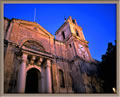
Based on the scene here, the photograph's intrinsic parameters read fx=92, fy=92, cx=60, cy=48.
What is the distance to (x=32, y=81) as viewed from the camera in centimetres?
1124

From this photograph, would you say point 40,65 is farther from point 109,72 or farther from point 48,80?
point 109,72

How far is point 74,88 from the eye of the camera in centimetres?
1310

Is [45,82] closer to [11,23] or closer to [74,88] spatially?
[74,88]

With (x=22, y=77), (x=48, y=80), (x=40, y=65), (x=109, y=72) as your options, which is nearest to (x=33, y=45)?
(x=40, y=65)

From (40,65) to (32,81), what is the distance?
2.13 metres

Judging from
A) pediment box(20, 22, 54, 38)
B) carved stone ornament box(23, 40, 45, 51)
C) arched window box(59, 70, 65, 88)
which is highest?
pediment box(20, 22, 54, 38)

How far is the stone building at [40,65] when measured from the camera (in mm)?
9369

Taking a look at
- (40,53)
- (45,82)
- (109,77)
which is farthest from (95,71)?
(40,53)

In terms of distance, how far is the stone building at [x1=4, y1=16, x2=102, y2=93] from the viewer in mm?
9369

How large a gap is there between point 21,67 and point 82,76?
27.4ft

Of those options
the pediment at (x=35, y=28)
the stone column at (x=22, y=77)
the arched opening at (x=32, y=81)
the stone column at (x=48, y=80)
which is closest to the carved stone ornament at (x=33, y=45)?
the pediment at (x=35, y=28)

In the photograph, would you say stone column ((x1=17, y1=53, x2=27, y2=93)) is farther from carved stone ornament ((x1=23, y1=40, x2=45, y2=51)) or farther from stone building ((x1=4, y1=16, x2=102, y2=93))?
carved stone ornament ((x1=23, y1=40, x2=45, y2=51))

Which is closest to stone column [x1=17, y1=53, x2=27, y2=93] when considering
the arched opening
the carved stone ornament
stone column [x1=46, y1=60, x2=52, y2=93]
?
the arched opening

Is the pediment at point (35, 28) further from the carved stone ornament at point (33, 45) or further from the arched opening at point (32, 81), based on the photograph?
the arched opening at point (32, 81)
